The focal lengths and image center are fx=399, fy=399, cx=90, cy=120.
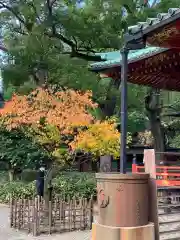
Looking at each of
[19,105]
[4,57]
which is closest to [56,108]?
[19,105]

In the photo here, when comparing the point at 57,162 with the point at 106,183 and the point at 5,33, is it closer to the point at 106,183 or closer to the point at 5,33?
the point at 106,183

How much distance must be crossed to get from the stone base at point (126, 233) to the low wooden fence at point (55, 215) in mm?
3883

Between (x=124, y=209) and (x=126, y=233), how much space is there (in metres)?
0.39

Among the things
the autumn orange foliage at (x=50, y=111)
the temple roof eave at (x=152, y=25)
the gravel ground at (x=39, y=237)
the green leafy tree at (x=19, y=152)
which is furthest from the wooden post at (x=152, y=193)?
the green leafy tree at (x=19, y=152)

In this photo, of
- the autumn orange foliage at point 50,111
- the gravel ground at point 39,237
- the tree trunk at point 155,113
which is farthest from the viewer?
the tree trunk at point 155,113

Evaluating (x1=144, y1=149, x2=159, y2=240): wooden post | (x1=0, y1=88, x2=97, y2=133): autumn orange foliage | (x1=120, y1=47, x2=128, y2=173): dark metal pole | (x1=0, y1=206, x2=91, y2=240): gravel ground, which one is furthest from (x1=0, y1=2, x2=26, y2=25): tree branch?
(x1=144, y1=149, x2=159, y2=240): wooden post

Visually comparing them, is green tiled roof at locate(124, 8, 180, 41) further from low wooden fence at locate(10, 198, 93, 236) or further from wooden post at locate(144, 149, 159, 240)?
low wooden fence at locate(10, 198, 93, 236)

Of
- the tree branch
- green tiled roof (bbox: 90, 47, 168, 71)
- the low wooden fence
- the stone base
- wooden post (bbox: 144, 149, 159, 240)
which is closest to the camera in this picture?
the stone base

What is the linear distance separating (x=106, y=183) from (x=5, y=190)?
1135 centimetres

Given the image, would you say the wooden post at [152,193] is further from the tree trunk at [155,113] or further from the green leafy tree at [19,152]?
the tree trunk at [155,113]

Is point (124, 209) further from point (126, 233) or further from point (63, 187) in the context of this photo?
point (63, 187)

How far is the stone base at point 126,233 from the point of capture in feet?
21.7

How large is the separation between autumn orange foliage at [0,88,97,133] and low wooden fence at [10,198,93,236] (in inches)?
82.5

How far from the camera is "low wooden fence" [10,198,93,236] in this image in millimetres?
10641
